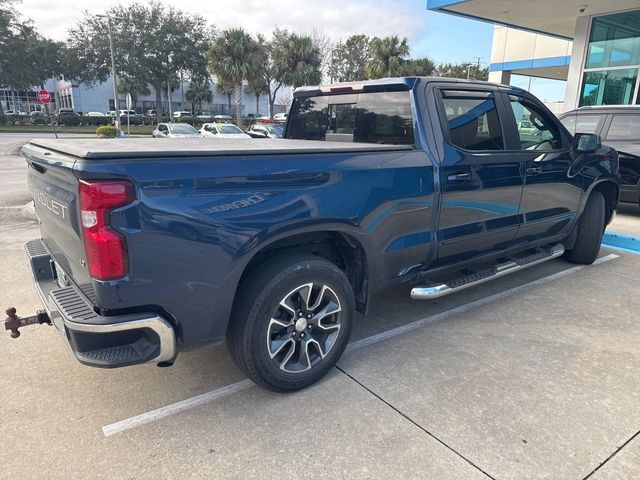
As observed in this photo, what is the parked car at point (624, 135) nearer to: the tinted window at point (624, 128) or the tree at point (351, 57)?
the tinted window at point (624, 128)

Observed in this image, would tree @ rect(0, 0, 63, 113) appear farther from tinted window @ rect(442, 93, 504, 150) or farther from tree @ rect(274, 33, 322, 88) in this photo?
tinted window @ rect(442, 93, 504, 150)

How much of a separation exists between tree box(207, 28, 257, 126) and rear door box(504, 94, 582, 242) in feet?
106

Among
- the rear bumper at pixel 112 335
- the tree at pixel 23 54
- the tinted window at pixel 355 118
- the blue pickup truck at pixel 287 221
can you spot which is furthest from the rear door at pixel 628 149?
the tree at pixel 23 54

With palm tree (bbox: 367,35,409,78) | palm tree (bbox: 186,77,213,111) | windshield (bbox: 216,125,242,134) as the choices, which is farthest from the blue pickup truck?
palm tree (bbox: 186,77,213,111)

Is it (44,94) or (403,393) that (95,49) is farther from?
(403,393)

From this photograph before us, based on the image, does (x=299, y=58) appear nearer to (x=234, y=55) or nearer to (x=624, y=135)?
(x=234, y=55)

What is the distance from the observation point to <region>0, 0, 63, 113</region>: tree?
4434 centimetres

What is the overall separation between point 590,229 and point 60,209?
523 centimetres

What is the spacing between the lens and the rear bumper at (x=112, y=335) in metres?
2.21

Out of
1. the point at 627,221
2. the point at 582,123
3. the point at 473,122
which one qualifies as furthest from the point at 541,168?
the point at 582,123

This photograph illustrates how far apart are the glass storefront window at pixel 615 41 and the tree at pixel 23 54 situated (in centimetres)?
4964

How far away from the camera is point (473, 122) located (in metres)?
3.77

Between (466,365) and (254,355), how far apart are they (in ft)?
5.04

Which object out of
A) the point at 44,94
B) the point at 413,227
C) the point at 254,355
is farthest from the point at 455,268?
the point at 44,94
